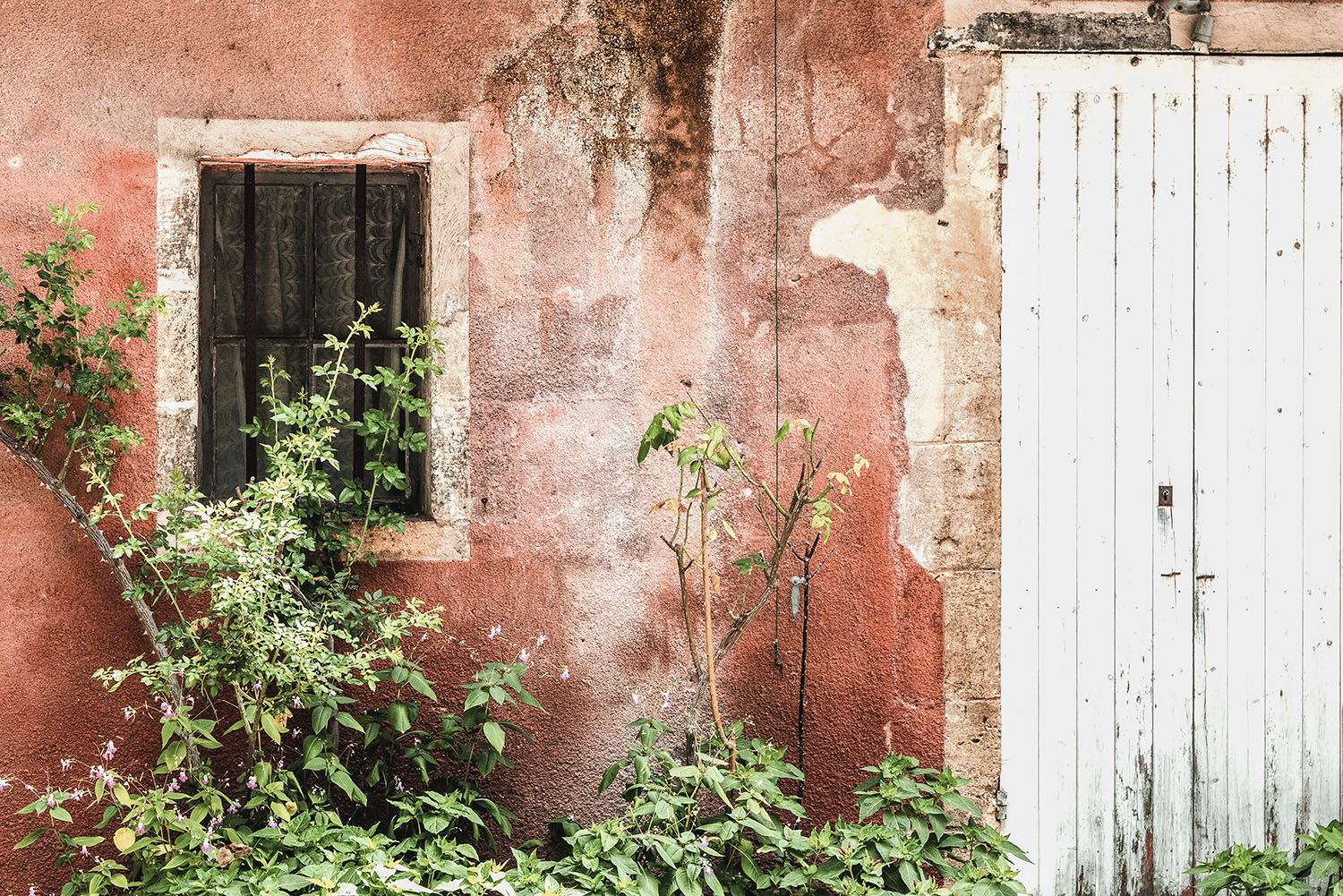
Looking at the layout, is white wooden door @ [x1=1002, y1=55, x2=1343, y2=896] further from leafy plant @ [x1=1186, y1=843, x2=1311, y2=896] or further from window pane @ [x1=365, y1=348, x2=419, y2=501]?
window pane @ [x1=365, y1=348, x2=419, y2=501]

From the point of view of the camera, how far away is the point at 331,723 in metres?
3.48

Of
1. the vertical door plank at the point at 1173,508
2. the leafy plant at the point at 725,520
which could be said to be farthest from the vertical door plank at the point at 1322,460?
the leafy plant at the point at 725,520

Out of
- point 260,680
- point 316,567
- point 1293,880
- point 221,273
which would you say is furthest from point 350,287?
point 1293,880

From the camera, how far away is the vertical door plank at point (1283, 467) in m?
3.73

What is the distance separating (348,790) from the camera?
3.13m

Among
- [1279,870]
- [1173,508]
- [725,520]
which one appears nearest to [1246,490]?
[1173,508]

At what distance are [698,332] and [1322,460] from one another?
7.32 feet

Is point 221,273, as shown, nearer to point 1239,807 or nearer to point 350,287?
point 350,287

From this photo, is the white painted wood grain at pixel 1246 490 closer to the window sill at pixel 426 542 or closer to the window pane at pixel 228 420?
the window sill at pixel 426 542

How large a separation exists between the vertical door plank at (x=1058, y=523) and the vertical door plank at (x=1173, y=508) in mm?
291

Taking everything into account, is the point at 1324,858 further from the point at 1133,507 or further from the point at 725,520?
the point at 725,520

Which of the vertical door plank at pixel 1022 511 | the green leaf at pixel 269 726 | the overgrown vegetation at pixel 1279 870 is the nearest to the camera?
the green leaf at pixel 269 726

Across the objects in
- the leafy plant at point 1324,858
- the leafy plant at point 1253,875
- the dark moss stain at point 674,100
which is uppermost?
the dark moss stain at point 674,100

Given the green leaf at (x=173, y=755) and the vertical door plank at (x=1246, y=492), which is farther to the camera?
the vertical door plank at (x=1246, y=492)
